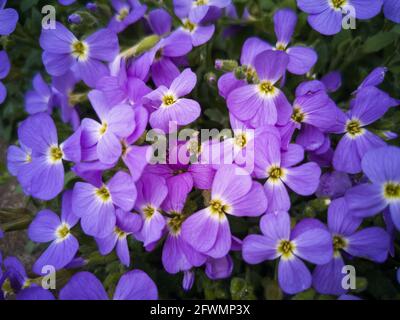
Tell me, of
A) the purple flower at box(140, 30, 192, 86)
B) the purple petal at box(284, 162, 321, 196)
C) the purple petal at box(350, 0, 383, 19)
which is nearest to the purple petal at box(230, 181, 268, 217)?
the purple petal at box(284, 162, 321, 196)

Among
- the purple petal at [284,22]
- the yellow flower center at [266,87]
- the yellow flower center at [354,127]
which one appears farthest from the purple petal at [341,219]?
the purple petal at [284,22]

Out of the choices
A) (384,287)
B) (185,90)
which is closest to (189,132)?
(185,90)

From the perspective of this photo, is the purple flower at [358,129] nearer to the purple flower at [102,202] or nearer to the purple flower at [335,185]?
the purple flower at [335,185]

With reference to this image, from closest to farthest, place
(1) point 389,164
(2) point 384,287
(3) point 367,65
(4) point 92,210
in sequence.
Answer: (1) point 389,164, (4) point 92,210, (2) point 384,287, (3) point 367,65

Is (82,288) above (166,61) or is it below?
below

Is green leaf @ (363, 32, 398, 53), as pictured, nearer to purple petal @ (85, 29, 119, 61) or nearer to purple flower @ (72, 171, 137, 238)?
purple petal @ (85, 29, 119, 61)

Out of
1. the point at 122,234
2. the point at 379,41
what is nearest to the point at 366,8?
the point at 379,41

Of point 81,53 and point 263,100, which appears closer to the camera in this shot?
point 263,100

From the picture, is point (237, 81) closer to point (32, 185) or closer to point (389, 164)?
point (389, 164)

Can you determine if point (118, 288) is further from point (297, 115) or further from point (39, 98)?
point (39, 98)
